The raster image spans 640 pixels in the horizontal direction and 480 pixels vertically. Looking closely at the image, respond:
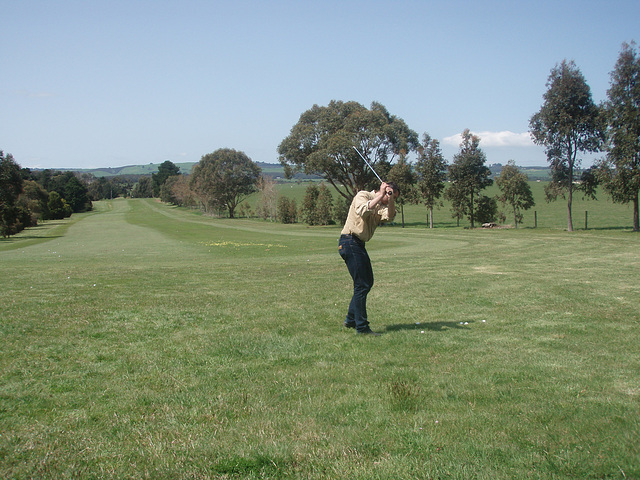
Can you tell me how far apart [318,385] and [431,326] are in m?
3.48

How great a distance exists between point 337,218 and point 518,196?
864 inches

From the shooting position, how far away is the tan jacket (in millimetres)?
7754

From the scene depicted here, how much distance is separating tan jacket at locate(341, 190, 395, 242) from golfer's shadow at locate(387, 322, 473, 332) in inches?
63.4

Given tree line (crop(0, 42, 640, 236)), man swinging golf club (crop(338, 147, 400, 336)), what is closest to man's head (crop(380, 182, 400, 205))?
man swinging golf club (crop(338, 147, 400, 336))

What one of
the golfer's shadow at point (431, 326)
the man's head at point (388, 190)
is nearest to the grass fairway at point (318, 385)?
the golfer's shadow at point (431, 326)

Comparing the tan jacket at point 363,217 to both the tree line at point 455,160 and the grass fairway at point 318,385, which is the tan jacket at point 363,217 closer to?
the grass fairway at point 318,385

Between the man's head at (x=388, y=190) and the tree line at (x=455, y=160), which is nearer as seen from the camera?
the man's head at (x=388, y=190)

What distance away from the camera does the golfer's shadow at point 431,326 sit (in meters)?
8.20

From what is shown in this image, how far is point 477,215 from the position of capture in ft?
169

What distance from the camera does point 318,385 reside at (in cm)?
543

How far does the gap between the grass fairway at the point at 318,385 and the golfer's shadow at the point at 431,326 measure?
0.05m

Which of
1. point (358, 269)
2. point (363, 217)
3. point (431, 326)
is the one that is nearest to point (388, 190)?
point (363, 217)

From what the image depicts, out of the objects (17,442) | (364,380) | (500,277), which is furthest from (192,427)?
(500,277)

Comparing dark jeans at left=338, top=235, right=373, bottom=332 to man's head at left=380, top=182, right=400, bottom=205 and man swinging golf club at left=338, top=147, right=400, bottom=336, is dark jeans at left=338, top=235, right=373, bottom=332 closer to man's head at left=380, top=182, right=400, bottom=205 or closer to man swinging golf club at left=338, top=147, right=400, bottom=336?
man swinging golf club at left=338, top=147, right=400, bottom=336
